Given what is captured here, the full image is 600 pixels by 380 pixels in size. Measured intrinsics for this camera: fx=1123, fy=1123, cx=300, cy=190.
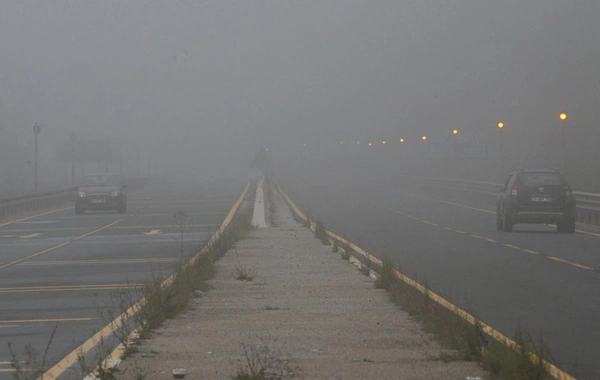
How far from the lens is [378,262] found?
68.1 ft

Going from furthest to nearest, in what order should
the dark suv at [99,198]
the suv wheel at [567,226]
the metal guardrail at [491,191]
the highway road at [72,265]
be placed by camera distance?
1. the dark suv at [99,198]
2. the metal guardrail at [491,191]
3. the suv wheel at [567,226]
4. the highway road at [72,265]

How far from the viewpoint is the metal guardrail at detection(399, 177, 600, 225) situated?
37906 millimetres

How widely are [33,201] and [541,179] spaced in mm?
27421

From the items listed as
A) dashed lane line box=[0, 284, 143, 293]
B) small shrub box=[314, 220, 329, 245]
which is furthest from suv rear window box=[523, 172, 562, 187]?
dashed lane line box=[0, 284, 143, 293]

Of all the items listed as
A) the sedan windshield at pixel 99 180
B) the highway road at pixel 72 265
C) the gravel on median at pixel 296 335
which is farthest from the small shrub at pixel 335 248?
the sedan windshield at pixel 99 180

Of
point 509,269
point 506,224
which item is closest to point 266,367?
point 509,269

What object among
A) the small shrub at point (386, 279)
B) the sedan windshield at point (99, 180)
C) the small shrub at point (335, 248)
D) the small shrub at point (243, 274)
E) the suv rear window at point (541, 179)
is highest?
the suv rear window at point (541, 179)

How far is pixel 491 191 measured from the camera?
61.2m

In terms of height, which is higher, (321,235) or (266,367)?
(266,367)

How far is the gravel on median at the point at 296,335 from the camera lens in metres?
9.29

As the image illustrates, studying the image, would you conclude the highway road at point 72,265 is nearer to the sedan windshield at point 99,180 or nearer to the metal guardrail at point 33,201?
the metal guardrail at point 33,201

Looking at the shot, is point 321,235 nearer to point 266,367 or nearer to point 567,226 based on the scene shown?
point 567,226

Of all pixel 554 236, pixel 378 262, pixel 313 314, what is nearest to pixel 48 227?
pixel 554 236

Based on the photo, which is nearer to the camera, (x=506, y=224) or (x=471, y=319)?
(x=471, y=319)
